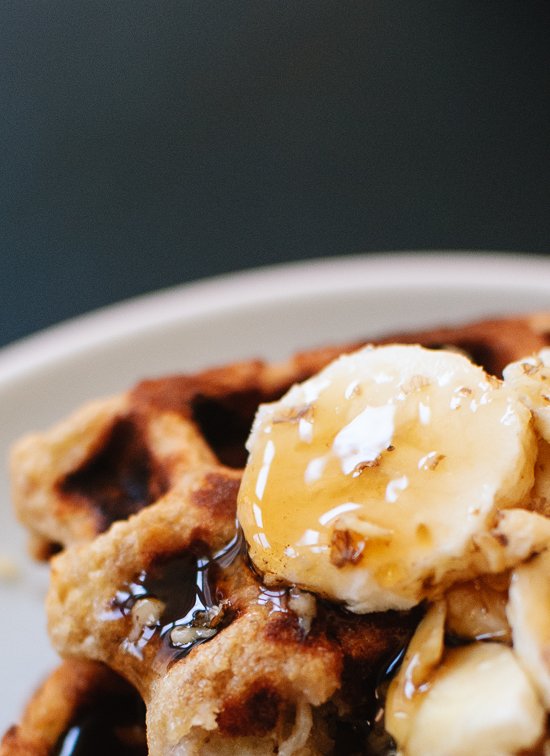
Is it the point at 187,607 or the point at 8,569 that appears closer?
the point at 187,607

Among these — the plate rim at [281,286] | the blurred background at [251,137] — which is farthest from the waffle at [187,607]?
the blurred background at [251,137]

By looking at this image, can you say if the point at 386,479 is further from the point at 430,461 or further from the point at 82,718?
the point at 82,718

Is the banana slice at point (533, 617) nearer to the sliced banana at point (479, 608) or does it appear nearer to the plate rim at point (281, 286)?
the sliced banana at point (479, 608)

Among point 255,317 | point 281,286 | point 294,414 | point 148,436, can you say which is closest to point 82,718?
point 148,436

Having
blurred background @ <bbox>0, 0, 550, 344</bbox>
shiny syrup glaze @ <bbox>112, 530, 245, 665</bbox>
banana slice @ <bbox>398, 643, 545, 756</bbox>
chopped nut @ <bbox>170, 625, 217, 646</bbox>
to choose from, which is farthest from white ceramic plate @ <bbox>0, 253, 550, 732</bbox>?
banana slice @ <bbox>398, 643, 545, 756</bbox>

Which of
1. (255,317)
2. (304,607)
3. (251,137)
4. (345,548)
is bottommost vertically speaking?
(255,317)
